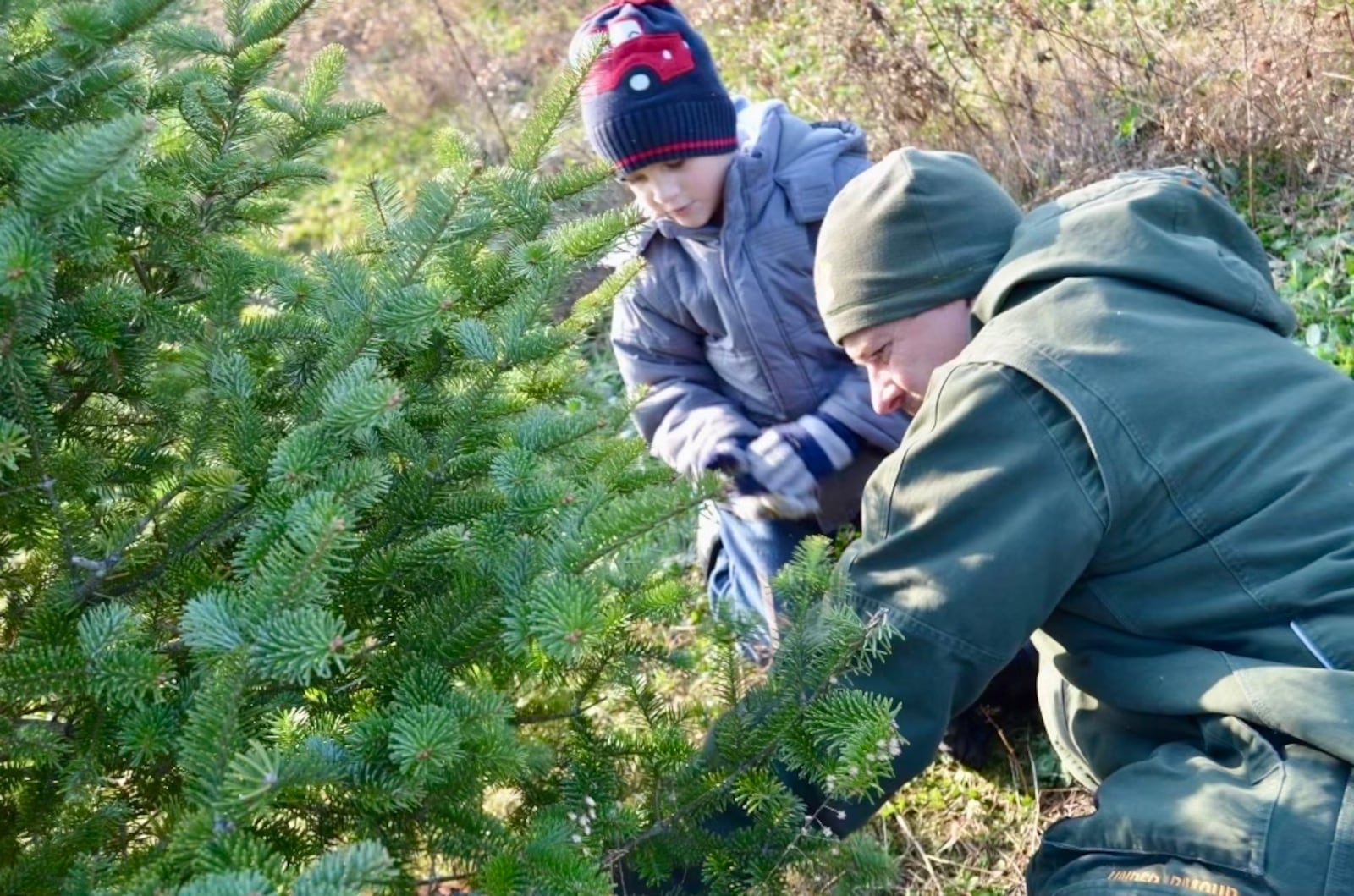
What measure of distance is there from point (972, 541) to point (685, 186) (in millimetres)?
1715

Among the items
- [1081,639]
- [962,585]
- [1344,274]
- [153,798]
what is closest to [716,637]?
[962,585]

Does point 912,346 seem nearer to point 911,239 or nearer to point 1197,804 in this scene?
point 911,239

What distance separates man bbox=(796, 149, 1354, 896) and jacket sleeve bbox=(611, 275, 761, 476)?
145 centimetres

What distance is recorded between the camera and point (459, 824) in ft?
4.91

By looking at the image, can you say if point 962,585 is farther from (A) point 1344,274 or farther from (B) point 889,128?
(B) point 889,128

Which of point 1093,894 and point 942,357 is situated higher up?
point 942,357

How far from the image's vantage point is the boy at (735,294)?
3186 mm

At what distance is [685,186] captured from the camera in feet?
10.8

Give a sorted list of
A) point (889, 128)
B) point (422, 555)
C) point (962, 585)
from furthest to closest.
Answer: point (889, 128), point (962, 585), point (422, 555)

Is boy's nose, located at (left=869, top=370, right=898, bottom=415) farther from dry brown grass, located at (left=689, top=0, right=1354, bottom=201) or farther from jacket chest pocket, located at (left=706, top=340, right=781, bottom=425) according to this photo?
dry brown grass, located at (left=689, top=0, right=1354, bottom=201)

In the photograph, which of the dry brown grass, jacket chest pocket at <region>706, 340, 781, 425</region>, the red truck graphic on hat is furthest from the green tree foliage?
the dry brown grass

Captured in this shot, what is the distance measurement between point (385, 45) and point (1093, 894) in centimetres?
947

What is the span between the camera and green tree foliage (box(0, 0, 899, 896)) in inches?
51.8

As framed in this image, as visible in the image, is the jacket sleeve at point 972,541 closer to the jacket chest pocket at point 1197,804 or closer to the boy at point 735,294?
the jacket chest pocket at point 1197,804
